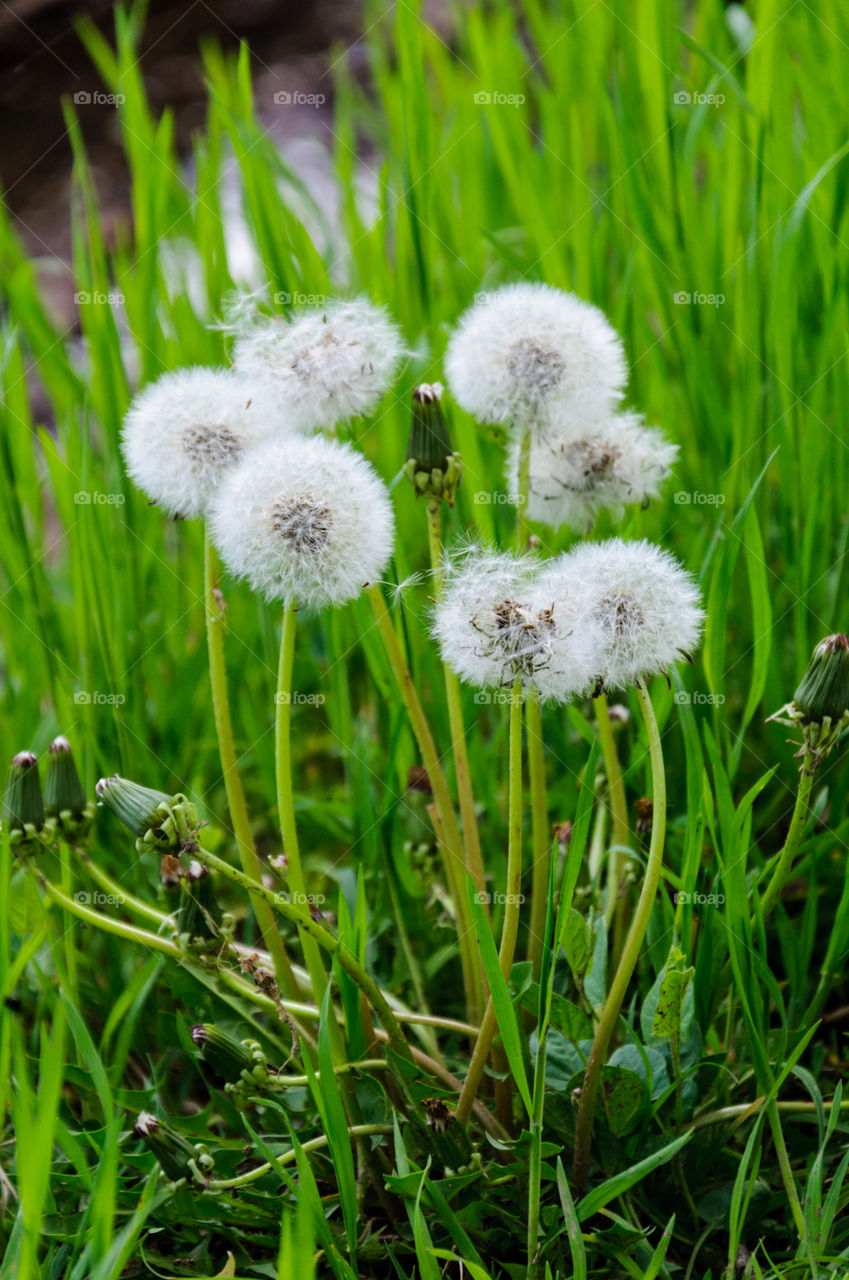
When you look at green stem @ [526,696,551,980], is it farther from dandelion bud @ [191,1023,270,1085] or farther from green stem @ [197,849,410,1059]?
dandelion bud @ [191,1023,270,1085]

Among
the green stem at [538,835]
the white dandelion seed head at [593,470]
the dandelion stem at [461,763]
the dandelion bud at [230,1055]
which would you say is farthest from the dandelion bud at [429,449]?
the dandelion bud at [230,1055]

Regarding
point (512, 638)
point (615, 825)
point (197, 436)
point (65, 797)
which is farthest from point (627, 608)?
point (65, 797)

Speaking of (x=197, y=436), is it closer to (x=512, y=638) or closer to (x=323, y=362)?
(x=323, y=362)

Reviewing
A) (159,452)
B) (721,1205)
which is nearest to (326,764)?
(159,452)

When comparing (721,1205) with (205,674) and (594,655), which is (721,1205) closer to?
(594,655)

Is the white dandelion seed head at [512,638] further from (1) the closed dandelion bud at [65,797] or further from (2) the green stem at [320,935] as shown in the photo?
(1) the closed dandelion bud at [65,797]

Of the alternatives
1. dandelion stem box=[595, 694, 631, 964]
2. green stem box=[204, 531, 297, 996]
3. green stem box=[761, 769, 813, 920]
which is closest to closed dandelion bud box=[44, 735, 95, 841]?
green stem box=[204, 531, 297, 996]
